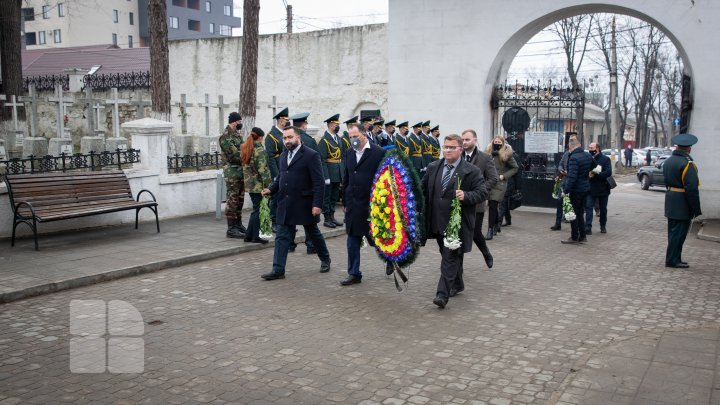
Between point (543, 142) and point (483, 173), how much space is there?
762 cm

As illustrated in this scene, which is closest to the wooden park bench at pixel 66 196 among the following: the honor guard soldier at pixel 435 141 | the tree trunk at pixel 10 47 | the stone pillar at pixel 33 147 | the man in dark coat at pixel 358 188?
the man in dark coat at pixel 358 188

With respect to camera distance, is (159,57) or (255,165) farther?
(159,57)

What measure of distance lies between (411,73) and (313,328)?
12.4m

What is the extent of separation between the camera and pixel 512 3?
1631 centimetres

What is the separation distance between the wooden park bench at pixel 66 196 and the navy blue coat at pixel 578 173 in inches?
277

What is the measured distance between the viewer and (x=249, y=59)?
15531 mm

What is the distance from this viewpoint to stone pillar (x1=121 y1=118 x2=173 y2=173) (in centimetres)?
1202

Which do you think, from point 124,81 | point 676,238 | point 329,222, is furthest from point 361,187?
point 124,81

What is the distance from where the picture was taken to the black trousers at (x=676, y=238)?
9.28m

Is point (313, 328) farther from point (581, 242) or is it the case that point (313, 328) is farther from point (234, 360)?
point (581, 242)

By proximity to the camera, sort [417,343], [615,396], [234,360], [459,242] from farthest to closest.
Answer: [459,242] < [417,343] < [234,360] < [615,396]

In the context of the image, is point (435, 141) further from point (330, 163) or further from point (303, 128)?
point (303, 128)

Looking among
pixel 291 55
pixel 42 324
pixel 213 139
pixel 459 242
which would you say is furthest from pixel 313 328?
pixel 291 55

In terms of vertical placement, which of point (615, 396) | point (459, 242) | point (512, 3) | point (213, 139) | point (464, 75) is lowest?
point (615, 396)
